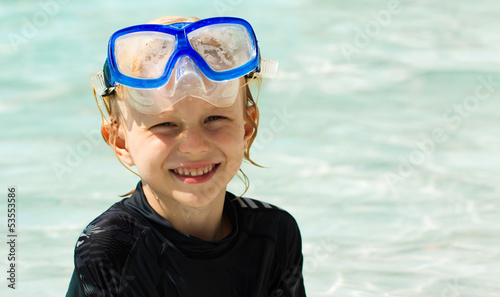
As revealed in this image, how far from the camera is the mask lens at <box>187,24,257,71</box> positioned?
2156 mm

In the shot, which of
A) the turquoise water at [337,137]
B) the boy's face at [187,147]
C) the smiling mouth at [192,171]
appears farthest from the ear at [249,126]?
the turquoise water at [337,137]

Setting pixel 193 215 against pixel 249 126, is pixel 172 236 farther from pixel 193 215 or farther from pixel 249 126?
pixel 249 126

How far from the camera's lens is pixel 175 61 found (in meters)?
2.09

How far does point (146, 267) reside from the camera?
217 cm

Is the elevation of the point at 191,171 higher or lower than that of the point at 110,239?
higher

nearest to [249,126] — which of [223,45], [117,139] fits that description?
[223,45]

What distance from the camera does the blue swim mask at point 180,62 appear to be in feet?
6.82

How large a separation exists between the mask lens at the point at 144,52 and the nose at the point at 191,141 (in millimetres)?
195

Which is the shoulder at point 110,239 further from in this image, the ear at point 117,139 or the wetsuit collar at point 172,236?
the ear at point 117,139

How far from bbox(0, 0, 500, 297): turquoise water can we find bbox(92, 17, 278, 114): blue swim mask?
4.72ft

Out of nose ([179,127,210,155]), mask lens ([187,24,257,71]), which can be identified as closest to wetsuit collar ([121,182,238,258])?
nose ([179,127,210,155])

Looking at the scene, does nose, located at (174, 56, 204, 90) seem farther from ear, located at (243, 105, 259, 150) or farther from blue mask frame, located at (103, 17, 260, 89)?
ear, located at (243, 105, 259, 150)

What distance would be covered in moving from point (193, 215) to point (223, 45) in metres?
0.53

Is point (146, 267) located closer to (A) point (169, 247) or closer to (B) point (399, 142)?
(A) point (169, 247)
